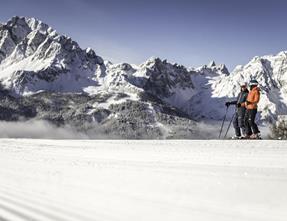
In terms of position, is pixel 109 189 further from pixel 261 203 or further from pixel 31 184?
pixel 261 203

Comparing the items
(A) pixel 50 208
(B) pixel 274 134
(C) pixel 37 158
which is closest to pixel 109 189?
(A) pixel 50 208

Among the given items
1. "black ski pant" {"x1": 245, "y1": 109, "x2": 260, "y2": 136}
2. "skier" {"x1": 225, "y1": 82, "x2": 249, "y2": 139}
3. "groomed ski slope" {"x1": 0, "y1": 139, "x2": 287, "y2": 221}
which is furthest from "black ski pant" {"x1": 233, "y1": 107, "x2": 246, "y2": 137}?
"groomed ski slope" {"x1": 0, "y1": 139, "x2": 287, "y2": 221}

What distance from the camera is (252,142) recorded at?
15.3 m

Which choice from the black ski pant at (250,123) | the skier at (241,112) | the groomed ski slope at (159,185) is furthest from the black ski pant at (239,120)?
the groomed ski slope at (159,185)

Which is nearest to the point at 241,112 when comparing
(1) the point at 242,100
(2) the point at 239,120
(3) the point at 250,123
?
(2) the point at 239,120

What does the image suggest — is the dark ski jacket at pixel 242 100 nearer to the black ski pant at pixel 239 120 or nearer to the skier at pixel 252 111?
the black ski pant at pixel 239 120

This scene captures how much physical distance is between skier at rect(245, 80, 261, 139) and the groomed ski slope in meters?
2.71

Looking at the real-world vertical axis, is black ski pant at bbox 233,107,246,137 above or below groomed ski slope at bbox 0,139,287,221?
above

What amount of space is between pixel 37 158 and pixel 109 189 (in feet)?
26.5

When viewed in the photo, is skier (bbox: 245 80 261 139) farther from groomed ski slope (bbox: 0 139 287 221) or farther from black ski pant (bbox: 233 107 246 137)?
groomed ski slope (bbox: 0 139 287 221)

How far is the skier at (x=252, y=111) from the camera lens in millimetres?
18562

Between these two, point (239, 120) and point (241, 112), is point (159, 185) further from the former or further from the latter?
point (239, 120)

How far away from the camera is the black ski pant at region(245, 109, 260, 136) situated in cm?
1856

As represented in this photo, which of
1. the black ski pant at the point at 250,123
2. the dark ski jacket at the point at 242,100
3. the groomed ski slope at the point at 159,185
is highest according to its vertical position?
the dark ski jacket at the point at 242,100
